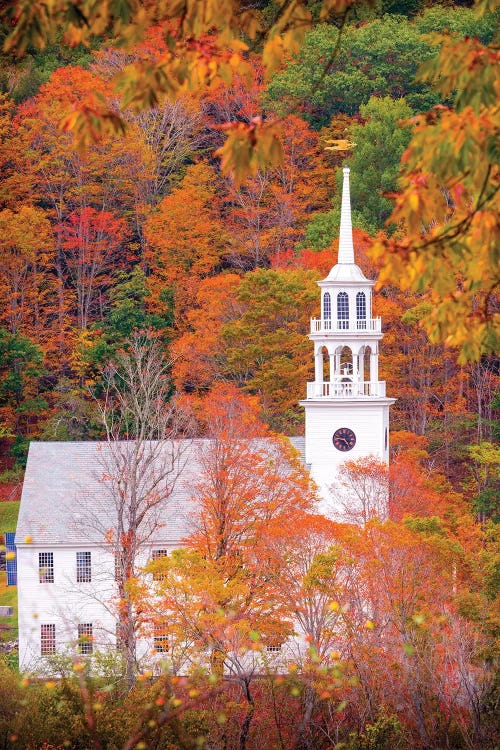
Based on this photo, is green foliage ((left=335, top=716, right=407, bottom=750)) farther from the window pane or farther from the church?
the window pane

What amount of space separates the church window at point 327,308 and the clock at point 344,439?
143 inches

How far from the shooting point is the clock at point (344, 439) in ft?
151

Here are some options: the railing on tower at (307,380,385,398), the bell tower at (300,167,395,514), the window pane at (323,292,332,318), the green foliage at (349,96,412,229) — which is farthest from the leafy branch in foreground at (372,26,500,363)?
the green foliage at (349,96,412,229)

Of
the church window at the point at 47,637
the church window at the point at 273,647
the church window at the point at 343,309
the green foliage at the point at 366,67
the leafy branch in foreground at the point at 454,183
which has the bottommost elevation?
the church window at the point at 47,637

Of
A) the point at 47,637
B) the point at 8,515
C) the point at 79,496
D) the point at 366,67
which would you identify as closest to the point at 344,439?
the point at 79,496

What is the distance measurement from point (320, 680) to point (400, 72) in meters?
48.5

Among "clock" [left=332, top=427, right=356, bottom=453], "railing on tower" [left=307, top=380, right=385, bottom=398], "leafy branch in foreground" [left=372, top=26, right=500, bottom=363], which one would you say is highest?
"railing on tower" [left=307, top=380, right=385, bottom=398]

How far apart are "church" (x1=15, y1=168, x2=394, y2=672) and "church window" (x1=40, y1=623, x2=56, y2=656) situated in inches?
1.2

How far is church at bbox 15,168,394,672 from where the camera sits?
45.0 meters

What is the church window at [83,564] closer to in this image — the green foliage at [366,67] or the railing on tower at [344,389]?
the railing on tower at [344,389]

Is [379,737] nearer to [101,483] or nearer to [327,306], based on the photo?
[101,483]

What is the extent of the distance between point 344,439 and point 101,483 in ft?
25.0

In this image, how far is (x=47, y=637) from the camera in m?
44.7

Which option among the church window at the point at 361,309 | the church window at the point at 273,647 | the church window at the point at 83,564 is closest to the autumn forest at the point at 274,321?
the church window at the point at 273,647
